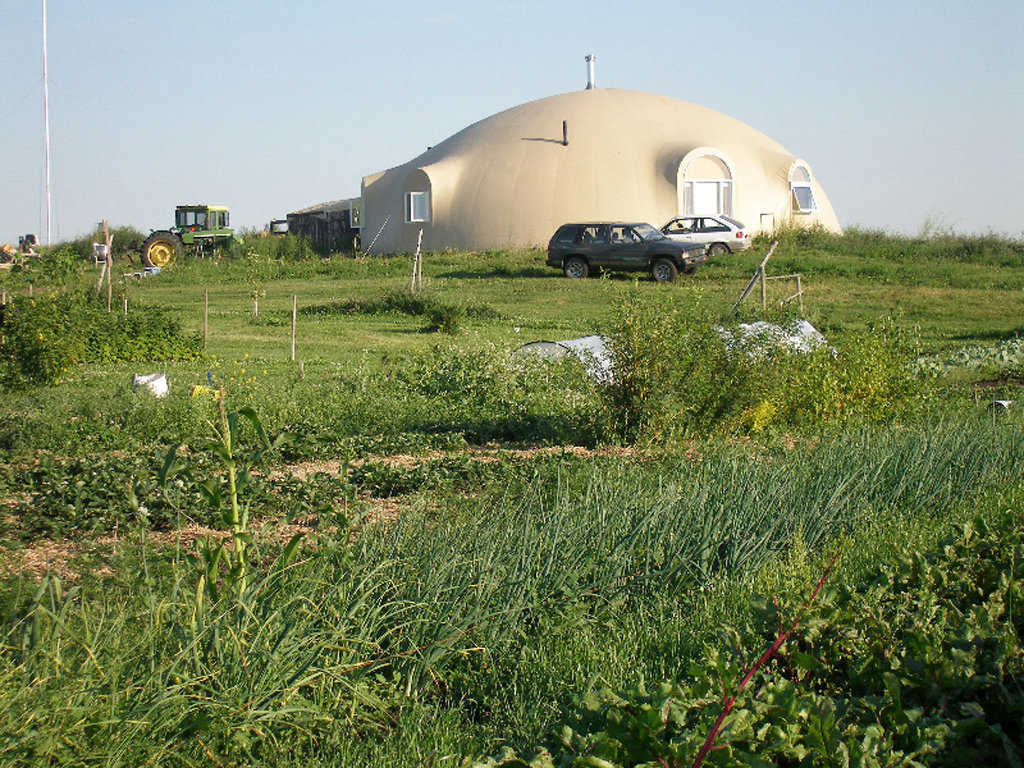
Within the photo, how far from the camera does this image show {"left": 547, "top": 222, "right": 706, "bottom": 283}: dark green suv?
24.3m

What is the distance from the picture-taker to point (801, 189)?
109 ft

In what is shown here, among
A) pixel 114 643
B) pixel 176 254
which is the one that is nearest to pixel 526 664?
pixel 114 643

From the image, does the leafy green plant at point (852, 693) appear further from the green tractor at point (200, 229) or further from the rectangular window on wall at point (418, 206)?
the green tractor at point (200, 229)

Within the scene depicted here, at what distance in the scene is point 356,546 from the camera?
4.34 meters

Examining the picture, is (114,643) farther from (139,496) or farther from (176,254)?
(176,254)

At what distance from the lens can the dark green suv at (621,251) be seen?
79.8 ft

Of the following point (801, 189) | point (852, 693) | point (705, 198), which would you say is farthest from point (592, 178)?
point (852, 693)

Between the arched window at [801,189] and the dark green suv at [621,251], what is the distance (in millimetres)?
8682

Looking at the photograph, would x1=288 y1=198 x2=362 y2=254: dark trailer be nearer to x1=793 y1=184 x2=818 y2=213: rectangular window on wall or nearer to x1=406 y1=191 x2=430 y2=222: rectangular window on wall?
x1=406 y1=191 x2=430 y2=222: rectangular window on wall

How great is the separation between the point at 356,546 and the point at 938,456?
386 centimetres

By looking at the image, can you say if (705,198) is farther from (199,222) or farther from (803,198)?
(199,222)

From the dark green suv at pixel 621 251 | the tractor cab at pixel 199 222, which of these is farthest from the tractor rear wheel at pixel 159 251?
the dark green suv at pixel 621 251

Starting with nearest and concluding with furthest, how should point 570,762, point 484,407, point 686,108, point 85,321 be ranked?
point 570,762, point 484,407, point 85,321, point 686,108

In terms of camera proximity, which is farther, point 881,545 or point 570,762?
point 881,545
